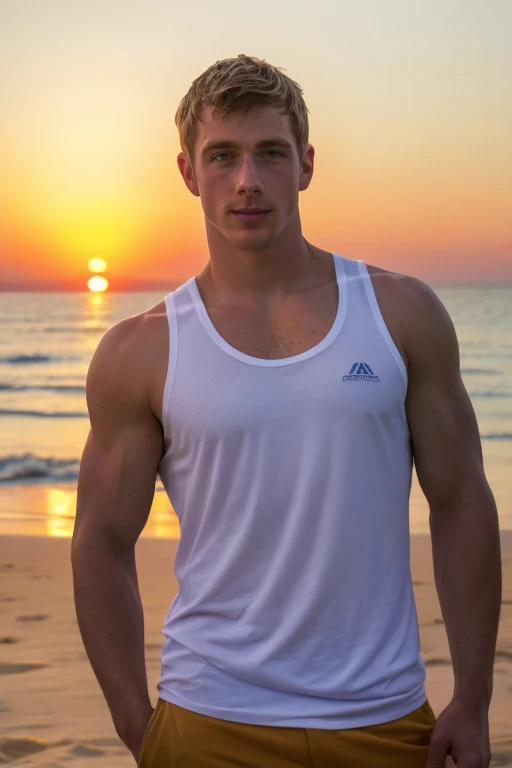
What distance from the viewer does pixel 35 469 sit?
15.9m

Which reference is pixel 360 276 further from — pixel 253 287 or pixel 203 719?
pixel 203 719

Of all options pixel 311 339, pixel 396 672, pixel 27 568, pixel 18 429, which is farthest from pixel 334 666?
pixel 18 429

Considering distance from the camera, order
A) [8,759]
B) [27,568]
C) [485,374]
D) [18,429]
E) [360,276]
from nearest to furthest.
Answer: [360,276]
[8,759]
[27,568]
[18,429]
[485,374]

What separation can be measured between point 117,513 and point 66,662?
4.22m

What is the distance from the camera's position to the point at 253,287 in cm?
272

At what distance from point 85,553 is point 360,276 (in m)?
0.99

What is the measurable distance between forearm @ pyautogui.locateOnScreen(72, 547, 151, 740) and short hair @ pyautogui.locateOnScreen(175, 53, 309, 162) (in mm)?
1077

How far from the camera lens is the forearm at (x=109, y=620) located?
8.84 feet

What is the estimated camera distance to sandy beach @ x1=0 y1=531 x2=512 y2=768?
5359 mm

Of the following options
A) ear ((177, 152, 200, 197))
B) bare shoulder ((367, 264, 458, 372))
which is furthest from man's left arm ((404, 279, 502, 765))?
ear ((177, 152, 200, 197))

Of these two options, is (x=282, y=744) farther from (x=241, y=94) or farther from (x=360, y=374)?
(x=241, y=94)

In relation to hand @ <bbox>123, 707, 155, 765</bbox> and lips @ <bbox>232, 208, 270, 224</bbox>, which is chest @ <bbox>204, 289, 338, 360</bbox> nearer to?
lips @ <bbox>232, 208, 270, 224</bbox>

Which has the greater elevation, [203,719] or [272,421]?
[272,421]

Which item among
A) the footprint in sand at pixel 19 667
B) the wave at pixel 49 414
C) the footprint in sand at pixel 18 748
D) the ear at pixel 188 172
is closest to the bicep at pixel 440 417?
the ear at pixel 188 172
